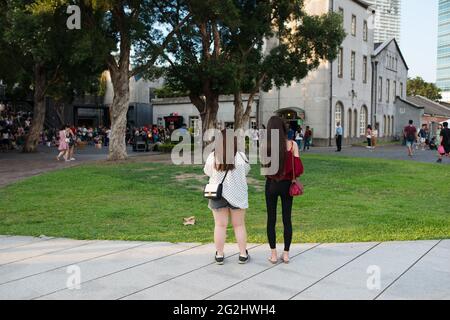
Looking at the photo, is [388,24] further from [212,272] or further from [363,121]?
[212,272]

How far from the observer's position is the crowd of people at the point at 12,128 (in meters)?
31.2

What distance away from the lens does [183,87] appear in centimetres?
2559

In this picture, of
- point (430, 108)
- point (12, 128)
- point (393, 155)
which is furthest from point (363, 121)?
point (12, 128)

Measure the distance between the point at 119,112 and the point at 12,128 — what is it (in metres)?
17.3

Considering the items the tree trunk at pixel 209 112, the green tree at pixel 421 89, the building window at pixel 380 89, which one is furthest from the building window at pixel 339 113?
the green tree at pixel 421 89

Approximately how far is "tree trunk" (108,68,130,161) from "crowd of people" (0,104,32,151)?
13.9m

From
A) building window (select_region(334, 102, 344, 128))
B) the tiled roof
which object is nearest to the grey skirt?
building window (select_region(334, 102, 344, 128))

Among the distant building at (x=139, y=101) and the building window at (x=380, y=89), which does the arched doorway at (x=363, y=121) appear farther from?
the distant building at (x=139, y=101)

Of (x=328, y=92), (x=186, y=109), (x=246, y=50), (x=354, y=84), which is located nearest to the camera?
(x=246, y=50)

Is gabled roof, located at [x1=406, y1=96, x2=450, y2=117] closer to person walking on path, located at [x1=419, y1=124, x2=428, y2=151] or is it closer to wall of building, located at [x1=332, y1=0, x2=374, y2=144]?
wall of building, located at [x1=332, y1=0, x2=374, y2=144]

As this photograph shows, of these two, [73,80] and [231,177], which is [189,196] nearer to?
[231,177]

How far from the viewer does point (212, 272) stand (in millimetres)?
5488

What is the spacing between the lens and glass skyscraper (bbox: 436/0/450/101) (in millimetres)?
122812

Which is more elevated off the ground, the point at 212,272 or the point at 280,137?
the point at 280,137
